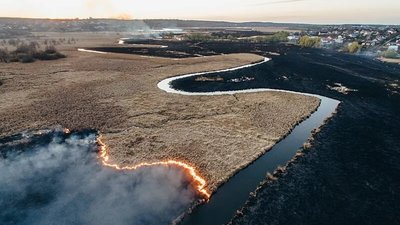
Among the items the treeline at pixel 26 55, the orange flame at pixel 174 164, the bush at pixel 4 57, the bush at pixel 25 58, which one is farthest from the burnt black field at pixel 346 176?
the bush at pixel 4 57

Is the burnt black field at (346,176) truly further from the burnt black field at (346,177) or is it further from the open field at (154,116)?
the open field at (154,116)

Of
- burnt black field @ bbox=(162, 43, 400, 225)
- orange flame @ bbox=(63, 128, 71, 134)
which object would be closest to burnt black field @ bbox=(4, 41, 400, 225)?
burnt black field @ bbox=(162, 43, 400, 225)

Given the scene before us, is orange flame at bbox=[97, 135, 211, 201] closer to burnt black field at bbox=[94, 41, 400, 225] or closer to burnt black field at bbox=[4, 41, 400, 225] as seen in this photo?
burnt black field at bbox=[4, 41, 400, 225]

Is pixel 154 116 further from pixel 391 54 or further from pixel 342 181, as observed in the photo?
pixel 391 54

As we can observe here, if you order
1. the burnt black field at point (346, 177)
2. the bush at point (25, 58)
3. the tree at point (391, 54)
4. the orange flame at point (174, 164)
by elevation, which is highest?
the bush at point (25, 58)

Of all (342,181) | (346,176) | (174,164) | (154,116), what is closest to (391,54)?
(154,116)
